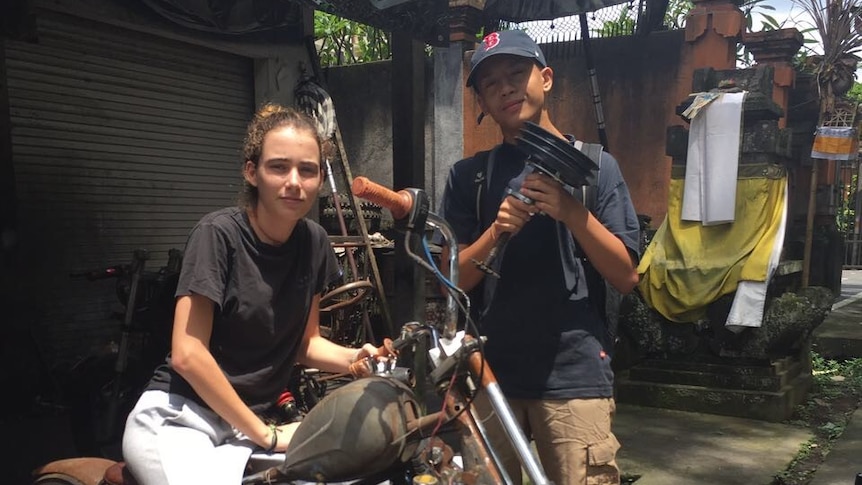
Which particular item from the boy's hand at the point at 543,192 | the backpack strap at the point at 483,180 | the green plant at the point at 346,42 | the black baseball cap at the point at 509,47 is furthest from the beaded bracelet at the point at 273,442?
the green plant at the point at 346,42

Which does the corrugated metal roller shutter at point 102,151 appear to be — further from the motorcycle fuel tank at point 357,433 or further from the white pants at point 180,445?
the motorcycle fuel tank at point 357,433

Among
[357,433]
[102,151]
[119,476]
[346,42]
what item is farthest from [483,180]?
[346,42]

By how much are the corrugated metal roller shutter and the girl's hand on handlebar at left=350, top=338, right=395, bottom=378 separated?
4755mm

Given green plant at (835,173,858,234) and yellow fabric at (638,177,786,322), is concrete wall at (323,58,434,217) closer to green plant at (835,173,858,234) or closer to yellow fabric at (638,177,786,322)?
yellow fabric at (638,177,786,322)

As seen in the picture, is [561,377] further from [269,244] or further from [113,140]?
[113,140]

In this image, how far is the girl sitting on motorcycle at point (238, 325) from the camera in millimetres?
1954

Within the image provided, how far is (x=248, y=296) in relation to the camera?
2074 millimetres

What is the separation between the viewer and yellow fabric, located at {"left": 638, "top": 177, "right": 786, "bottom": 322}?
539cm

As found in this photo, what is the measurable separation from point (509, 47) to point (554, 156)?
19.3 inches

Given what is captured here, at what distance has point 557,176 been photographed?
1.77 m

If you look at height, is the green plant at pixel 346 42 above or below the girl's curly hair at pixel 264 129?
above

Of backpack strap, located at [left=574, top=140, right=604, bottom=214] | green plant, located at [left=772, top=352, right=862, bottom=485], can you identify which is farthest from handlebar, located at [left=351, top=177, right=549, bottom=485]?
green plant, located at [left=772, top=352, right=862, bottom=485]

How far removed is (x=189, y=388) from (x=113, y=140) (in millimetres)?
4848

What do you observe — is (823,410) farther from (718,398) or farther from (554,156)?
(554,156)
